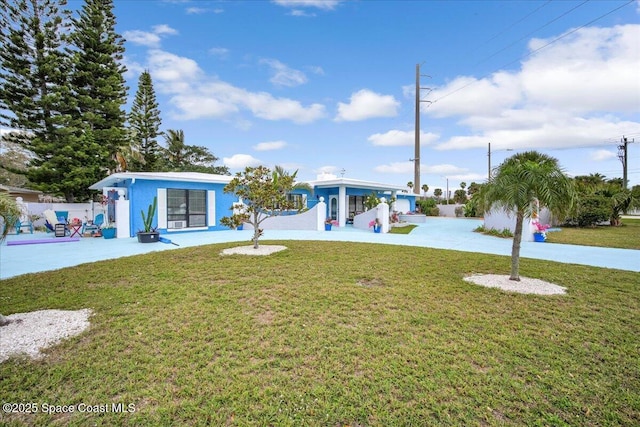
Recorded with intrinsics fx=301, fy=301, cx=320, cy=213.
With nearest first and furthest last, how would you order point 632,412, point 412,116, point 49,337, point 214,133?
point 632,412, point 49,337, point 214,133, point 412,116

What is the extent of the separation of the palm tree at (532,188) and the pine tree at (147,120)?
2969cm

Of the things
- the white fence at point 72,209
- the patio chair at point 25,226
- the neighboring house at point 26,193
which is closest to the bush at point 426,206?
the white fence at point 72,209

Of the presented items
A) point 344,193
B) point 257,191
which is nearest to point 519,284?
point 257,191

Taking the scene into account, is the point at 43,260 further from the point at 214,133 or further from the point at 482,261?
the point at 214,133

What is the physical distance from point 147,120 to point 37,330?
29329 mm

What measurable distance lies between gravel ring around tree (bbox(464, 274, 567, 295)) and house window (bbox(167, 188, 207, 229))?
44.9 feet

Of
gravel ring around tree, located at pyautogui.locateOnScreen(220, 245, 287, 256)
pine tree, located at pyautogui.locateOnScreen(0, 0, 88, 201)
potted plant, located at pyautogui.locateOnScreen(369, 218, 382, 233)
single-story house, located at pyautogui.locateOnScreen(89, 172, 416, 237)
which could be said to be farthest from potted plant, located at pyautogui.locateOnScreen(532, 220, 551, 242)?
pine tree, located at pyautogui.locateOnScreen(0, 0, 88, 201)

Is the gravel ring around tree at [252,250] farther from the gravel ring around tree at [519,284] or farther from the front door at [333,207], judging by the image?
the front door at [333,207]

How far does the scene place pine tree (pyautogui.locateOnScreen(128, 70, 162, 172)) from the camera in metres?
28.1

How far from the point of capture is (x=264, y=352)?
11.1 feet

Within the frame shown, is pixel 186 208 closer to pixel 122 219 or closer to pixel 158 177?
pixel 158 177

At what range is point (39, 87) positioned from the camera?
20.0 metres

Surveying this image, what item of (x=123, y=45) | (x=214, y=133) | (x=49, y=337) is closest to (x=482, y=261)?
(x=49, y=337)

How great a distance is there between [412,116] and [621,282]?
27.5 metres
